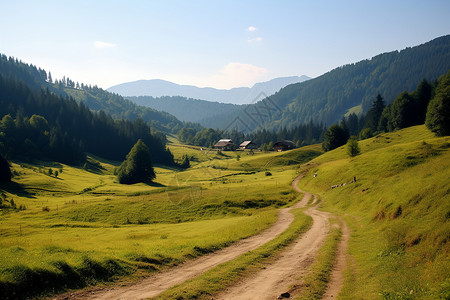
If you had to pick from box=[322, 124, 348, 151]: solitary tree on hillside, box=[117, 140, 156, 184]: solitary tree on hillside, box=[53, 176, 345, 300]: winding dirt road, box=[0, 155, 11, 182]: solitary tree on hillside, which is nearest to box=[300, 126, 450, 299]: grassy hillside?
box=[53, 176, 345, 300]: winding dirt road

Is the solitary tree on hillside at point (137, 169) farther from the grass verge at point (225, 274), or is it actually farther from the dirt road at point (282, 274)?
the dirt road at point (282, 274)

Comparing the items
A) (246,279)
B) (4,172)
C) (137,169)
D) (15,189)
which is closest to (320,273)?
(246,279)

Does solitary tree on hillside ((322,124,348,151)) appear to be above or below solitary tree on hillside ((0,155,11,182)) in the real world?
above

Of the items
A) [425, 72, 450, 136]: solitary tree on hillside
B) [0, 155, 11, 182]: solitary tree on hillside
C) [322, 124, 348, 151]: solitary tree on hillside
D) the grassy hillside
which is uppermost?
[425, 72, 450, 136]: solitary tree on hillside

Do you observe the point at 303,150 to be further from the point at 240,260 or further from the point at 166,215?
the point at 240,260

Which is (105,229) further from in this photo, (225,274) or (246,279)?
(246,279)

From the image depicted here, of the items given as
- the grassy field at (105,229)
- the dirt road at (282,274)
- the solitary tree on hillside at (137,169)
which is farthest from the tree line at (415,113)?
the solitary tree on hillside at (137,169)

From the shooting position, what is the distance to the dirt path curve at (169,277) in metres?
16.9

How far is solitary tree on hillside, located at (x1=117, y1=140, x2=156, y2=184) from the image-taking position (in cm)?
12381

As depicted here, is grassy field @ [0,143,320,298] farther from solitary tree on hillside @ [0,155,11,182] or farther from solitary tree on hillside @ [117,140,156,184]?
solitary tree on hillside @ [117,140,156,184]

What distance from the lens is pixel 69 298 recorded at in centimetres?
1603

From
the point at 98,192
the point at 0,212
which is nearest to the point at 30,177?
the point at 98,192

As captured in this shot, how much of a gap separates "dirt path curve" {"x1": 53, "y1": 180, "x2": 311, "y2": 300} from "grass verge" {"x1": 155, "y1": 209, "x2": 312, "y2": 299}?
0.82 m

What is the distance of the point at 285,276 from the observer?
789 inches
